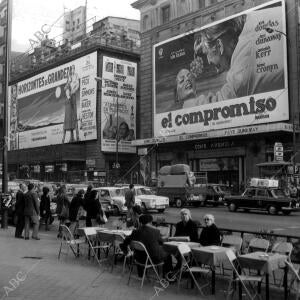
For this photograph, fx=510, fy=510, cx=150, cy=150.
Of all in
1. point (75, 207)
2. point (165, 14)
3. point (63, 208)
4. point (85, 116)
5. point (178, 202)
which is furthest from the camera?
point (85, 116)

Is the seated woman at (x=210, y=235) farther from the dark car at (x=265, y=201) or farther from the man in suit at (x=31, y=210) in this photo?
the dark car at (x=265, y=201)

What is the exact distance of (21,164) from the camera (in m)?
75.7

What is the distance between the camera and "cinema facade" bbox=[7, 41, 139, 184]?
6231 centimetres

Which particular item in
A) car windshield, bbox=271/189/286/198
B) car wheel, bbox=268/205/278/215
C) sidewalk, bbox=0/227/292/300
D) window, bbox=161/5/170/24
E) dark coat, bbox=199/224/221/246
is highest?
window, bbox=161/5/170/24

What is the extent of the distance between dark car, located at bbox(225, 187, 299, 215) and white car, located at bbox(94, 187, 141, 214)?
634 centimetres

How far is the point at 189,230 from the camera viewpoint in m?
9.78

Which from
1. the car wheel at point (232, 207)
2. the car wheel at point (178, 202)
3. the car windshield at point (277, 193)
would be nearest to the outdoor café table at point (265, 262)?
the car windshield at point (277, 193)

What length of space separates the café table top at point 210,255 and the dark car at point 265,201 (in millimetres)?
19383

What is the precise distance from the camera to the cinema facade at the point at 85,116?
204ft

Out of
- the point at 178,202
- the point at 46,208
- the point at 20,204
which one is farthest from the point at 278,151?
the point at 20,204

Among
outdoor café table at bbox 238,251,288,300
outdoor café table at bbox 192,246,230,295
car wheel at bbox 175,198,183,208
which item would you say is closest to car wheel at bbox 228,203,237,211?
car wheel at bbox 175,198,183,208

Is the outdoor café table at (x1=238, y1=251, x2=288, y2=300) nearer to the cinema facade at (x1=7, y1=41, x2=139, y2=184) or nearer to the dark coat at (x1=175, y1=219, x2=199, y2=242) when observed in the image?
the dark coat at (x1=175, y1=219, x2=199, y2=242)

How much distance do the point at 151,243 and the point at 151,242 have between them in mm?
17

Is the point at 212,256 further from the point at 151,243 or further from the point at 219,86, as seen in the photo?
the point at 219,86
